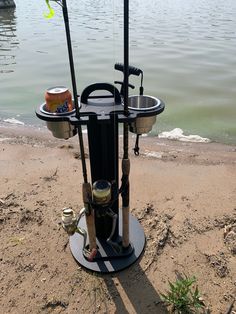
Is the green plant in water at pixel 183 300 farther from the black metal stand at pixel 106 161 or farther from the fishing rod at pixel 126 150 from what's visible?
the fishing rod at pixel 126 150

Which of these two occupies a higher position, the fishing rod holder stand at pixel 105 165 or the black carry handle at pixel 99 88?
the black carry handle at pixel 99 88

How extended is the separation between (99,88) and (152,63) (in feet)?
30.1

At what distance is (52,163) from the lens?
15.6ft

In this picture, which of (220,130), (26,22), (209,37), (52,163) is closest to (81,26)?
(26,22)

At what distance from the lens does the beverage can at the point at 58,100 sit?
93.5 inches

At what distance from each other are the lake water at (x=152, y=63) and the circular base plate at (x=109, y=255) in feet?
7.36

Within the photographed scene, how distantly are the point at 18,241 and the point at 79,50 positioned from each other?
11340mm

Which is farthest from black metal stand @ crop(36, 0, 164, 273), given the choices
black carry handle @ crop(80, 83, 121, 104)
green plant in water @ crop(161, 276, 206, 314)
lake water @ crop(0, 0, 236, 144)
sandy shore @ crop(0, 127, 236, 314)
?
lake water @ crop(0, 0, 236, 144)

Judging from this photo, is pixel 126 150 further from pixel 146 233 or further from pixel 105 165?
pixel 146 233

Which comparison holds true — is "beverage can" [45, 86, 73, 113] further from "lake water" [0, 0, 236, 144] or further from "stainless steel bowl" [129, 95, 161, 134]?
"lake water" [0, 0, 236, 144]

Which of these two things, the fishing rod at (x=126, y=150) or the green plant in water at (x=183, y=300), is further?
the green plant in water at (x=183, y=300)

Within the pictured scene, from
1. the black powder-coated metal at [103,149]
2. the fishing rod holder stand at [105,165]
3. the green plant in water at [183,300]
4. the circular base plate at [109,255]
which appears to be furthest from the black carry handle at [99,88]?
the green plant in water at [183,300]

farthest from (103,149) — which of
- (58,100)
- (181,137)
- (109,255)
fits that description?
(181,137)

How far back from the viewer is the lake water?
755 centimetres
